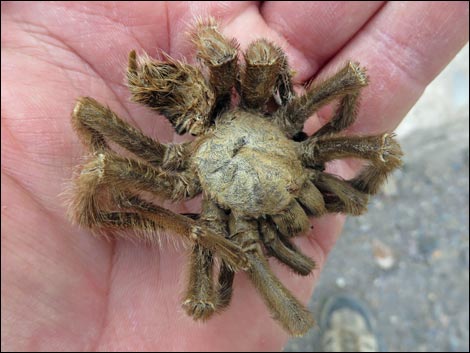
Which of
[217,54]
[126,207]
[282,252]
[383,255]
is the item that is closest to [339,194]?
[282,252]

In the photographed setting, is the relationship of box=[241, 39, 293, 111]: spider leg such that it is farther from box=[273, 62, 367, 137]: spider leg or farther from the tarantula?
box=[273, 62, 367, 137]: spider leg

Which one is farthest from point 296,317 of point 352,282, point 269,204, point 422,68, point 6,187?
point 352,282

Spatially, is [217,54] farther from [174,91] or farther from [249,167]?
[249,167]

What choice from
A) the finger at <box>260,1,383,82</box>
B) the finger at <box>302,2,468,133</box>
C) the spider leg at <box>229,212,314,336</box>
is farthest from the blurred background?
the spider leg at <box>229,212,314,336</box>

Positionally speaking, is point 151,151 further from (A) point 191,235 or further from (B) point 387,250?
(B) point 387,250

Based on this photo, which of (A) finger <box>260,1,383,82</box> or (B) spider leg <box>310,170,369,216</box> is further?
(A) finger <box>260,1,383,82</box>
